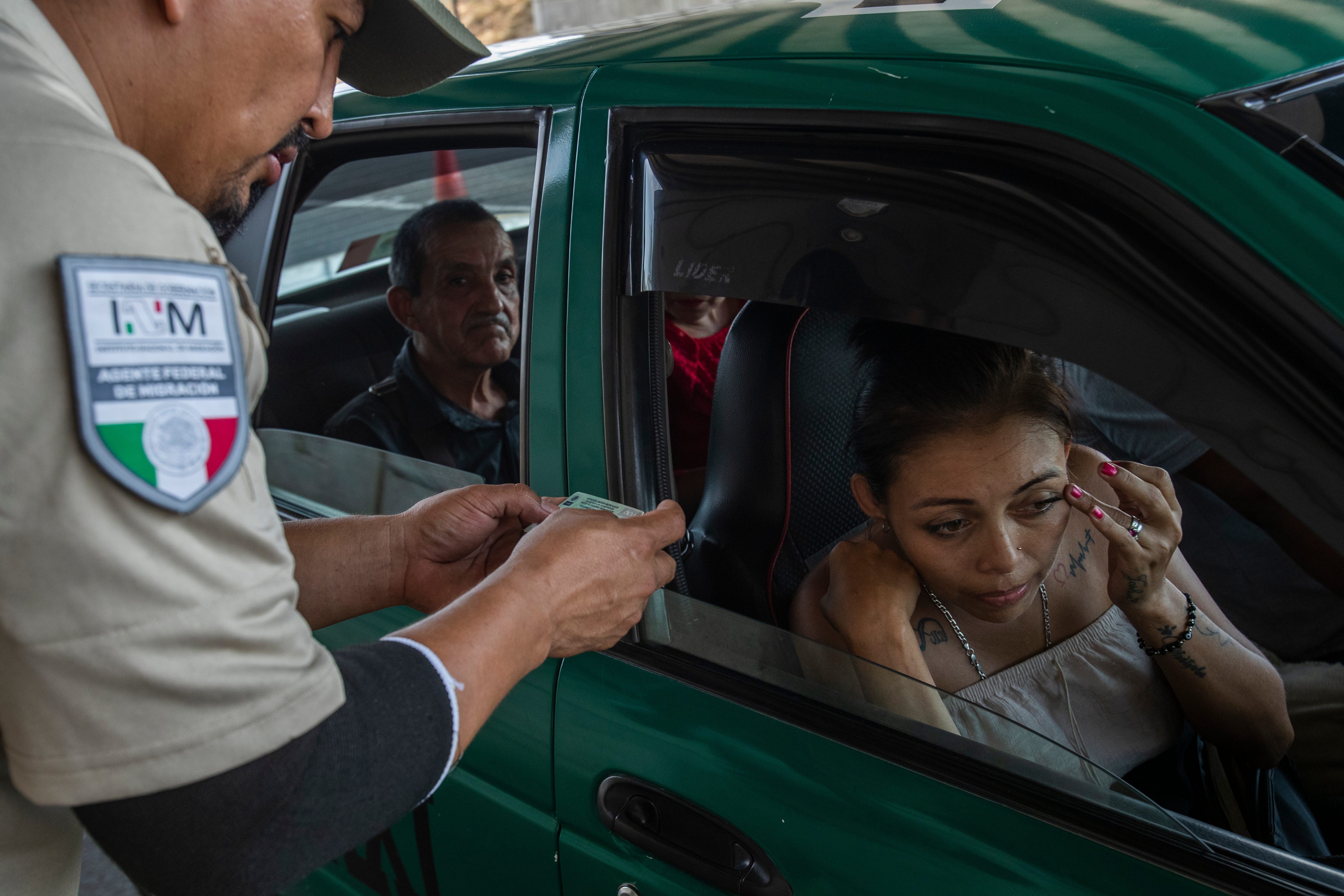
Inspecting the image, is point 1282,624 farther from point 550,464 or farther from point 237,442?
point 237,442

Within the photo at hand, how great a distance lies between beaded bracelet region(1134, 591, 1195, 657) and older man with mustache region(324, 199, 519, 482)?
1066 millimetres

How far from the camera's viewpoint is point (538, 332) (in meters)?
1.34

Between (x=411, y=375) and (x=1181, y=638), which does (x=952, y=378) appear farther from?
(x=411, y=375)

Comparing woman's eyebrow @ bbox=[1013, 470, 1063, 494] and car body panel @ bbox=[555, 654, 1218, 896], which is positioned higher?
woman's eyebrow @ bbox=[1013, 470, 1063, 494]

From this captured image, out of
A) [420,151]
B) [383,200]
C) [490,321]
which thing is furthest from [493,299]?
[383,200]

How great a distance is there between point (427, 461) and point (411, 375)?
1.46 feet

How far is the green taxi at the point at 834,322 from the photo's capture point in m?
0.86

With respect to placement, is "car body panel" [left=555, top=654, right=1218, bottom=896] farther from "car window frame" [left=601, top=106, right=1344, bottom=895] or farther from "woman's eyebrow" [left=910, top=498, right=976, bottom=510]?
"woman's eyebrow" [left=910, top=498, right=976, bottom=510]

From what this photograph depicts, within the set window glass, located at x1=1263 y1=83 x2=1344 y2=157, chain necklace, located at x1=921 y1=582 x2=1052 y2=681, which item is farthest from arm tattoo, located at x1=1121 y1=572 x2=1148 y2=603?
window glass, located at x1=1263 y1=83 x2=1344 y2=157

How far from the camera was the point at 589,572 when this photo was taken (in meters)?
1.06

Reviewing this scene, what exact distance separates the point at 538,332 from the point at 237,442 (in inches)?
26.6

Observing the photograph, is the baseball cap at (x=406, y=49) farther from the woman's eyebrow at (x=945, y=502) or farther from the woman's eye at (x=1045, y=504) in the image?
the woman's eye at (x=1045, y=504)

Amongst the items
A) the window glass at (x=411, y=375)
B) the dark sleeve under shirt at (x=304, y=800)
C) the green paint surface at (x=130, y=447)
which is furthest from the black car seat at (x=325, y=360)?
the green paint surface at (x=130, y=447)

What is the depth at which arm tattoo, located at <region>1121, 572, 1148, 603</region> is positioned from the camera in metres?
1.33
